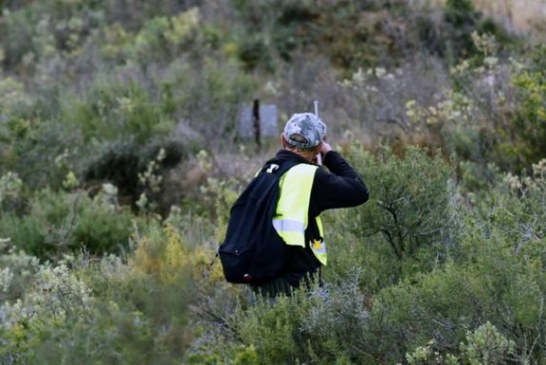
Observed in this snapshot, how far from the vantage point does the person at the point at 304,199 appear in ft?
19.9

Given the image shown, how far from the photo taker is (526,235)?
19.9 ft

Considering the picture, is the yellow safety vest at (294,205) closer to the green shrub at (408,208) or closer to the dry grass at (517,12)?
the green shrub at (408,208)

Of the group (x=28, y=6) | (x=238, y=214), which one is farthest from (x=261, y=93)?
(x=238, y=214)

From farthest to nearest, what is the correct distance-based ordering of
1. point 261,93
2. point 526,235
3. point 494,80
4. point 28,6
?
point 28,6 → point 261,93 → point 494,80 → point 526,235

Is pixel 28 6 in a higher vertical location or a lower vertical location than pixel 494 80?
lower

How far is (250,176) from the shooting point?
11.9m

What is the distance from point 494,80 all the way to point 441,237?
18.5 ft

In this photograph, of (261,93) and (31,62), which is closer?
(261,93)

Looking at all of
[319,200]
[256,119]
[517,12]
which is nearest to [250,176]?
[256,119]

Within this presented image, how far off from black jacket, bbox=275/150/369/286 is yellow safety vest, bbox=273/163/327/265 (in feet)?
0.16

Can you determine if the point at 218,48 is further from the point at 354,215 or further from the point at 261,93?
the point at 354,215

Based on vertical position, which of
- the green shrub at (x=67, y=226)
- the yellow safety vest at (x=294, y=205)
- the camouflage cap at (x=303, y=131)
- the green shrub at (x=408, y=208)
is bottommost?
the green shrub at (x=67, y=226)

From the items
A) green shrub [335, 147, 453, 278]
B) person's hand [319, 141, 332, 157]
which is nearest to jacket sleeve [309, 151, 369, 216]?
person's hand [319, 141, 332, 157]

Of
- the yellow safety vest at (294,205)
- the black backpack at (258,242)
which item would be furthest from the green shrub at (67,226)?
the yellow safety vest at (294,205)
